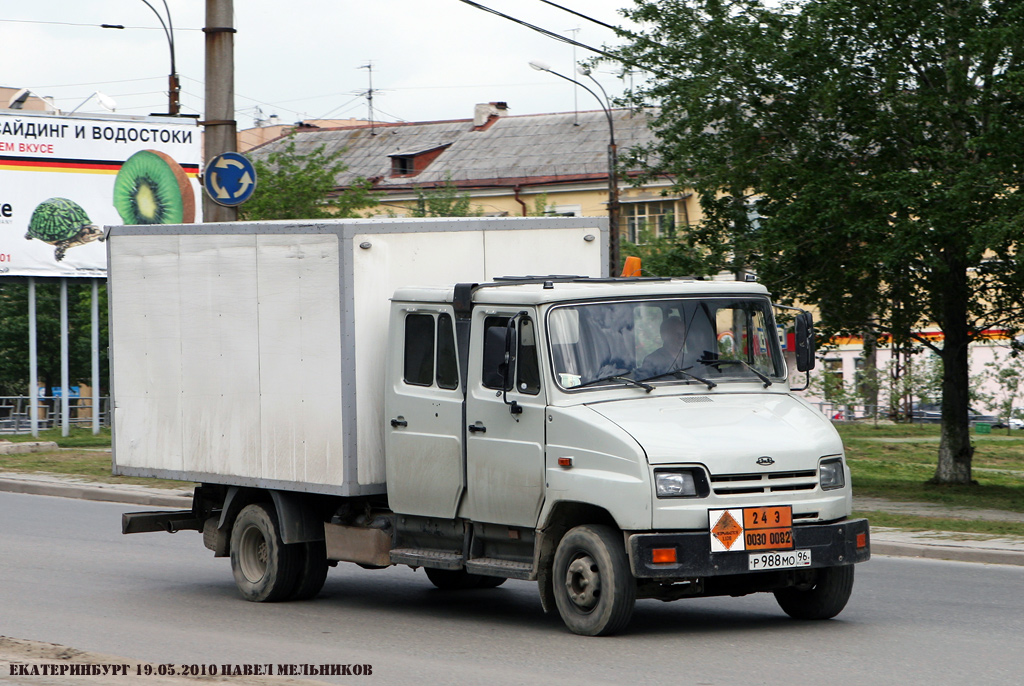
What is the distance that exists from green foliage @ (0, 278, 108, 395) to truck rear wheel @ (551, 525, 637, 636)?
143ft

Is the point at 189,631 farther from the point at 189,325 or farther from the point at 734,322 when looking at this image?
the point at 734,322

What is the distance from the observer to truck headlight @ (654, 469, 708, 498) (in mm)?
8070

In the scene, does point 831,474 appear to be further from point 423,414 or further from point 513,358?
point 423,414

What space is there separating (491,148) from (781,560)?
172 ft

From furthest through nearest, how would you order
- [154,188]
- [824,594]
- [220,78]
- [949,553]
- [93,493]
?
1. [154,188]
2. [93,493]
3. [220,78]
4. [949,553]
5. [824,594]

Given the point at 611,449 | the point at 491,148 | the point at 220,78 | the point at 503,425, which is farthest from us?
the point at 491,148

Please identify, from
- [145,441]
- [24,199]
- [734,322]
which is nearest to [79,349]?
[24,199]

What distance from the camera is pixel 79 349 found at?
5409cm

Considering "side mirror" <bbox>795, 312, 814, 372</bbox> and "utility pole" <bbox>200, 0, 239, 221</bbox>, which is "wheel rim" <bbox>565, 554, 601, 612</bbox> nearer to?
"side mirror" <bbox>795, 312, 814, 372</bbox>

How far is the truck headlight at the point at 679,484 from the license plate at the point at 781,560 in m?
0.48

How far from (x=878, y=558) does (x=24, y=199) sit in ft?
75.5

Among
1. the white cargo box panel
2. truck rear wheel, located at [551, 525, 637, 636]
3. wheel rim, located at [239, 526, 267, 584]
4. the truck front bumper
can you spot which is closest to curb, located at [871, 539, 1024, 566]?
the white cargo box panel

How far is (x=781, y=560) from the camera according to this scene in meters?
8.20

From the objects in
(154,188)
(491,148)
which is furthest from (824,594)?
(491,148)
